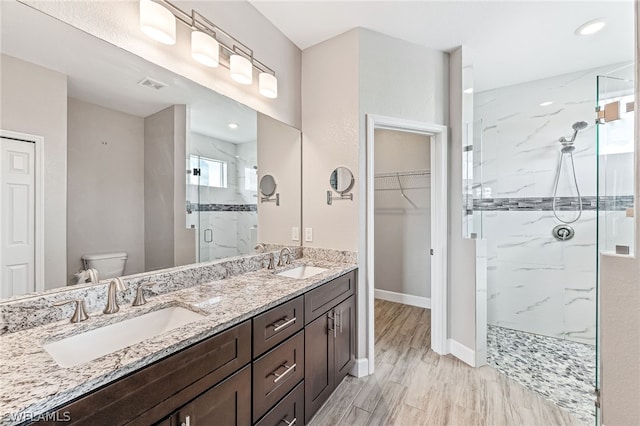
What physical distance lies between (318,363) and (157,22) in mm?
2072

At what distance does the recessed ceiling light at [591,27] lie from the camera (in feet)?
7.15

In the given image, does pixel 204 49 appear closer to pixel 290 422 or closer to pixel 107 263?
pixel 107 263

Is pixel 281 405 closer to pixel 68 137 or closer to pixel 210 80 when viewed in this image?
pixel 68 137

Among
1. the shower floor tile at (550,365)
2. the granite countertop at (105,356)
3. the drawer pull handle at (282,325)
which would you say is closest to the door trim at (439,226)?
the shower floor tile at (550,365)

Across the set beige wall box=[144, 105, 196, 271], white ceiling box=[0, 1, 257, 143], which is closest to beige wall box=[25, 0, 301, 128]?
white ceiling box=[0, 1, 257, 143]

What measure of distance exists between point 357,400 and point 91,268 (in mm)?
1829

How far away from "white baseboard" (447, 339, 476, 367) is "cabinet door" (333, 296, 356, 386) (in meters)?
1.02

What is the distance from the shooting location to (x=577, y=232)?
285 centimetres

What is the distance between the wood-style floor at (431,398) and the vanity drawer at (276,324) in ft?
2.50

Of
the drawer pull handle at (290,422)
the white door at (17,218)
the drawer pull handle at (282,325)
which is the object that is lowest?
the drawer pull handle at (290,422)

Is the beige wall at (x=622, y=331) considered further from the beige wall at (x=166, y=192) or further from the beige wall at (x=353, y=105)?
the beige wall at (x=166, y=192)

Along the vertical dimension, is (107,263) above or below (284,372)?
above

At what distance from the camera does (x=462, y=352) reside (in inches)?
96.9

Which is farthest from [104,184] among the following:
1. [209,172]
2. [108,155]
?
[209,172]
